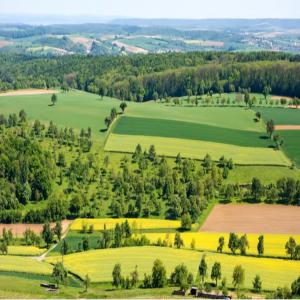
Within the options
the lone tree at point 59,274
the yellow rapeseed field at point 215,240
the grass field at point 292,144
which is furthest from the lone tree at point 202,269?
the grass field at point 292,144

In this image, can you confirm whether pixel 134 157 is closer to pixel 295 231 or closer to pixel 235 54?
pixel 295 231

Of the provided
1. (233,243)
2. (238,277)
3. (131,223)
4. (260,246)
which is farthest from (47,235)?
(238,277)

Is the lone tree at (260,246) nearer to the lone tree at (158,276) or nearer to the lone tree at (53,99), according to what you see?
the lone tree at (158,276)

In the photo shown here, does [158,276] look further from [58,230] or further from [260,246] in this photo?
[58,230]

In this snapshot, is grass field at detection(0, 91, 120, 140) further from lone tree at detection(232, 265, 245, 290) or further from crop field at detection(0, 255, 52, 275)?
lone tree at detection(232, 265, 245, 290)

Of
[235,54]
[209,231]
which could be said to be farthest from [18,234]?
[235,54]

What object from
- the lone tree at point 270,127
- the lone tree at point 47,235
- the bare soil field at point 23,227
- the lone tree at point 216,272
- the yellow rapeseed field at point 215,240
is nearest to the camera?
the lone tree at point 216,272
